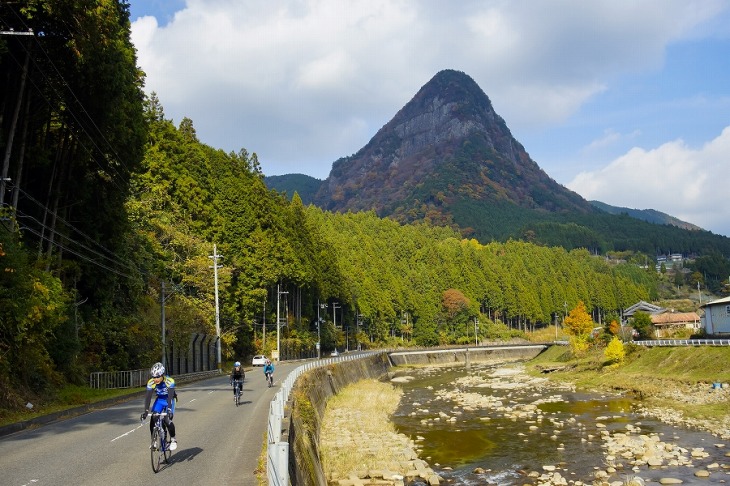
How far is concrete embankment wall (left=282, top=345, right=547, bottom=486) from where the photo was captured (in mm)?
12734

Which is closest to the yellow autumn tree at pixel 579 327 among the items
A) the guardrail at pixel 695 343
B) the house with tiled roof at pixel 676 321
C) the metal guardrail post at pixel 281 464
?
the house with tiled roof at pixel 676 321

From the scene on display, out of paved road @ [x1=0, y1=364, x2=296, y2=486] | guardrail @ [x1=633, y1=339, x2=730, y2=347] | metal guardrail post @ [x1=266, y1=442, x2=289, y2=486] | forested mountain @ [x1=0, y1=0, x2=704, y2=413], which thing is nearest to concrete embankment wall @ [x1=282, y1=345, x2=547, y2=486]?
paved road @ [x1=0, y1=364, x2=296, y2=486]

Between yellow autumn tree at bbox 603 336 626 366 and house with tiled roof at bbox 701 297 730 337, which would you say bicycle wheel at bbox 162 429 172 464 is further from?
house with tiled roof at bbox 701 297 730 337

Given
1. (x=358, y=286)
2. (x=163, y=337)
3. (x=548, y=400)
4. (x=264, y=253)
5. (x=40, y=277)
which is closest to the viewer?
(x=40, y=277)

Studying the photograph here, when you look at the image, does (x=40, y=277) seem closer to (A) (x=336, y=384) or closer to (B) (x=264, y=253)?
(A) (x=336, y=384)

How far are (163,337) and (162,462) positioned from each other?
83.4 ft

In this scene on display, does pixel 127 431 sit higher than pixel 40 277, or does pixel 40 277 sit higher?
pixel 40 277

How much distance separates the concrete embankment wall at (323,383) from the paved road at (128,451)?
916mm

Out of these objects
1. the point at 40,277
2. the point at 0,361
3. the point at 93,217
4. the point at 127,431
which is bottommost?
the point at 127,431

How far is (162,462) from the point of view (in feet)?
37.2

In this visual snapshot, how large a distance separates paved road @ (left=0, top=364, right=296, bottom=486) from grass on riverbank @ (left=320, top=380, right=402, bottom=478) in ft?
9.48

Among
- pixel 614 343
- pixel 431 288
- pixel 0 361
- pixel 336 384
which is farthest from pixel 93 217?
pixel 431 288

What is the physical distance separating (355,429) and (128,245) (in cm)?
2195

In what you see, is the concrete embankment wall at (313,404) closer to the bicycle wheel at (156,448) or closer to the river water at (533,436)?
the bicycle wheel at (156,448)
